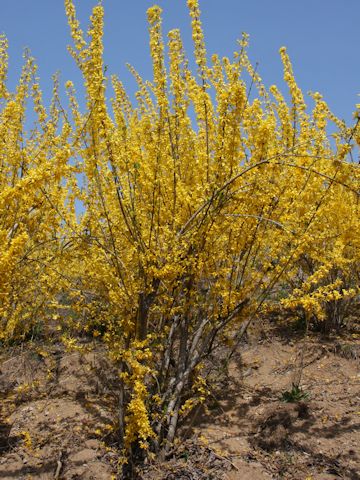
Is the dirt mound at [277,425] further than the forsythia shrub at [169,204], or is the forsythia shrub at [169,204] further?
the dirt mound at [277,425]

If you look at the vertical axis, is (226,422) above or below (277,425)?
below

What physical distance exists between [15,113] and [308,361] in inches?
194

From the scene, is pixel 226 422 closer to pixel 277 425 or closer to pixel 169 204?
pixel 277 425

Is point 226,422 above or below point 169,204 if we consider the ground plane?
below

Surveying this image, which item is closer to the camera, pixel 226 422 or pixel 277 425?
pixel 277 425

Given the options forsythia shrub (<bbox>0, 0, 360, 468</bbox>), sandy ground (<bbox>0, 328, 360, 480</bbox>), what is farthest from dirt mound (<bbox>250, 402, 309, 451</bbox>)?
forsythia shrub (<bbox>0, 0, 360, 468</bbox>)

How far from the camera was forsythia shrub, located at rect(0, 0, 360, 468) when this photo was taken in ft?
11.9

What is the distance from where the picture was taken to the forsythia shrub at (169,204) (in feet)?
11.9

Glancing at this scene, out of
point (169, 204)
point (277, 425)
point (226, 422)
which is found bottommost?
point (226, 422)

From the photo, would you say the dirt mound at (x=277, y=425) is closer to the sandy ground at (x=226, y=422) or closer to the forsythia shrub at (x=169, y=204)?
the sandy ground at (x=226, y=422)

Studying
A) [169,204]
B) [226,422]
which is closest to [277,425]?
[226,422]

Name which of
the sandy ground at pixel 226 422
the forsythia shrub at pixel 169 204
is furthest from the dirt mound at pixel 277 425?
the forsythia shrub at pixel 169 204

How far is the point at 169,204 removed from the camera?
4.05 meters

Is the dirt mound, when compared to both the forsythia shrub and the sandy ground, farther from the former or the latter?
the forsythia shrub
